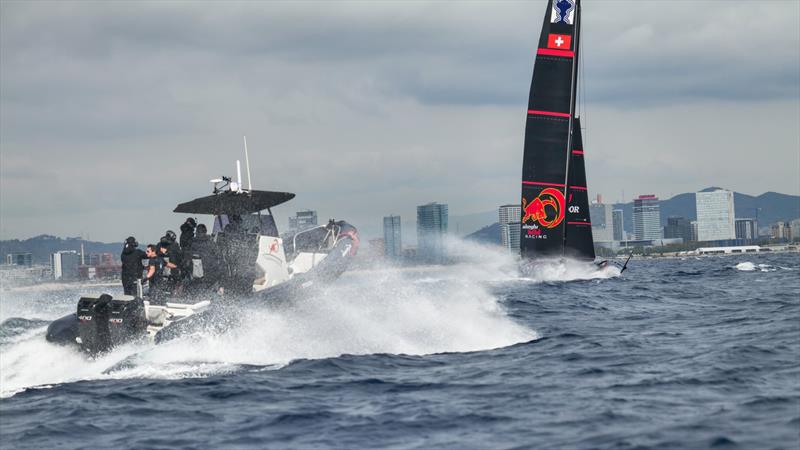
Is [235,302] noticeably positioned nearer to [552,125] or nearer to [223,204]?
[223,204]

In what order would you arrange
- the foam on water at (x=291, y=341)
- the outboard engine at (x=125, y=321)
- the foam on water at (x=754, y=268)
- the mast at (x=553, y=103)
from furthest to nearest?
the foam on water at (x=754, y=268), the mast at (x=553, y=103), the outboard engine at (x=125, y=321), the foam on water at (x=291, y=341)

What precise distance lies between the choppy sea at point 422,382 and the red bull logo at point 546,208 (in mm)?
21601

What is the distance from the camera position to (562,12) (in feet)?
141

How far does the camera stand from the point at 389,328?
18.5m

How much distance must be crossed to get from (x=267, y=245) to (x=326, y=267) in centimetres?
178

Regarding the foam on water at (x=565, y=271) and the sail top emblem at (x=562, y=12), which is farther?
the foam on water at (x=565, y=271)

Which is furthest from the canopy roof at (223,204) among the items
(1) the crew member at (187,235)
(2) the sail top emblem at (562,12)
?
(2) the sail top emblem at (562,12)

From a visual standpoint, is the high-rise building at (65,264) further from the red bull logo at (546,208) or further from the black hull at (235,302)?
the black hull at (235,302)

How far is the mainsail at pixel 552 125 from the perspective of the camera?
42938mm

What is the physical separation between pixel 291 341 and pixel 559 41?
1158 inches

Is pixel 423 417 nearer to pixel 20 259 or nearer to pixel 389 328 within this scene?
pixel 389 328

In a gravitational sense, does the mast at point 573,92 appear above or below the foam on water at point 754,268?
above

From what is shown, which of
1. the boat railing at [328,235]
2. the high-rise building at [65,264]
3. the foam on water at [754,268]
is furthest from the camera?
the high-rise building at [65,264]

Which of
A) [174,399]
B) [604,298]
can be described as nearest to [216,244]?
[174,399]
